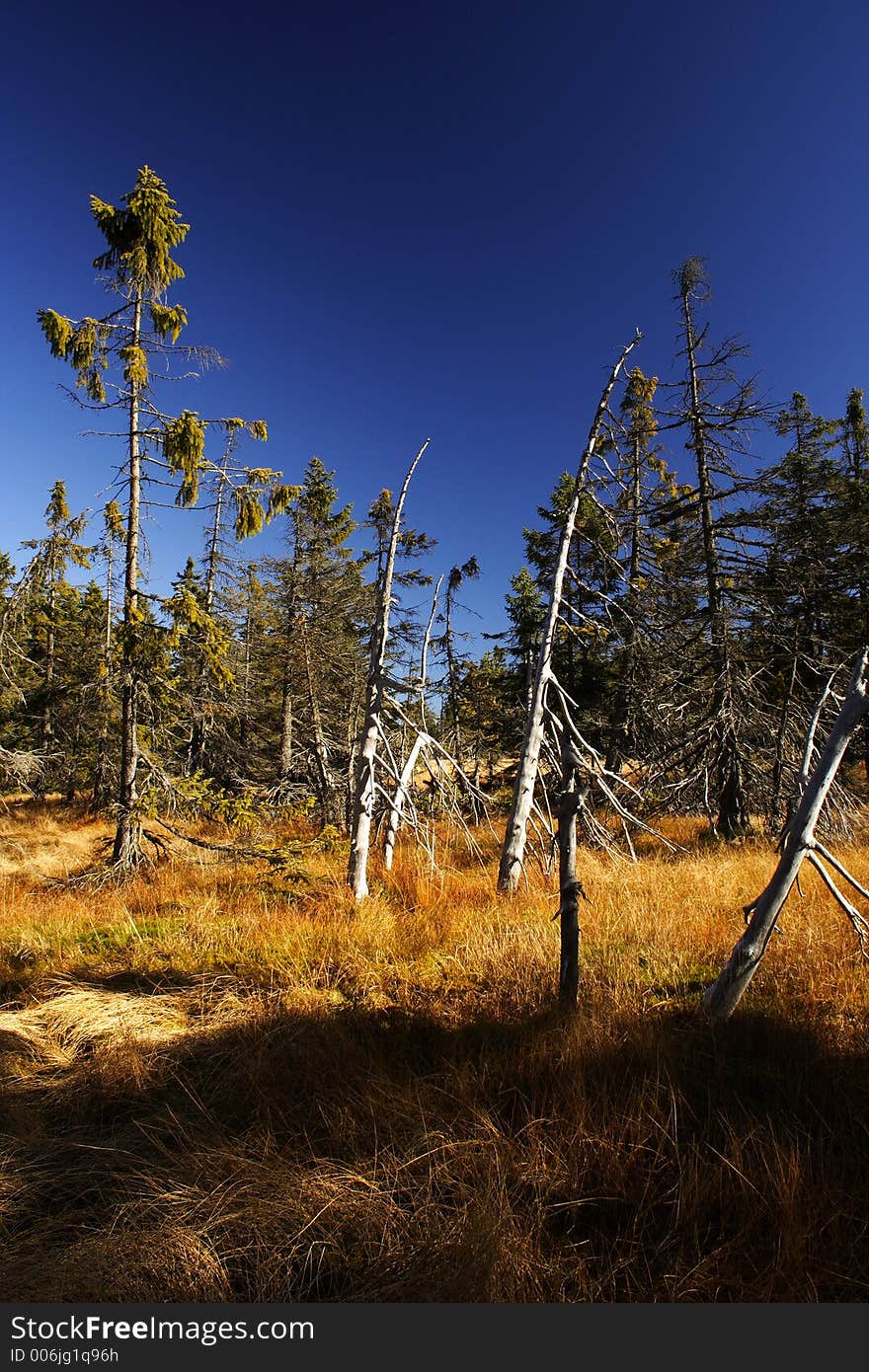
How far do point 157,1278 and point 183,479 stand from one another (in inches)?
398

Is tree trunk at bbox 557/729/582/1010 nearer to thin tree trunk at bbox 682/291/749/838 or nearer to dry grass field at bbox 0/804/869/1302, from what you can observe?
dry grass field at bbox 0/804/869/1302

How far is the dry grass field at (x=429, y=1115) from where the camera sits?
218 centimetres

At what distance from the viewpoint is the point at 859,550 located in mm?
10828

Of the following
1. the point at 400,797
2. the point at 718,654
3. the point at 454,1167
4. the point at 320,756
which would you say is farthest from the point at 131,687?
the point at 718,654

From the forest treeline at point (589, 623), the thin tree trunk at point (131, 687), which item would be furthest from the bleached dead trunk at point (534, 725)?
the thin tree trunk at point (131, 687)

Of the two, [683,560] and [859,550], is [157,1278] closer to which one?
[683,560]

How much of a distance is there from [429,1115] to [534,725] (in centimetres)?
565

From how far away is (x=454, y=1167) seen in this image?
2633 millimetres

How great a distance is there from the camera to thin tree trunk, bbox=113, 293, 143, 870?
899 cm

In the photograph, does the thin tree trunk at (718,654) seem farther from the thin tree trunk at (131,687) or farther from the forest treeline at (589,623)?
the thin tree trunk at (131,687)

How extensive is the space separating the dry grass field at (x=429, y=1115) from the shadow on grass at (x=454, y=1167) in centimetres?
1

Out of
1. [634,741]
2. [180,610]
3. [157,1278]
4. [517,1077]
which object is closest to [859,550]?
[634,741]

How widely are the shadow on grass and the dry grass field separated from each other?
0.01 metres

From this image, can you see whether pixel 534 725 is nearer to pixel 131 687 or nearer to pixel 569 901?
pixel 569 901
